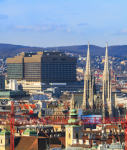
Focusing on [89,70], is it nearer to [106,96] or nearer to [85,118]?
[106,96]

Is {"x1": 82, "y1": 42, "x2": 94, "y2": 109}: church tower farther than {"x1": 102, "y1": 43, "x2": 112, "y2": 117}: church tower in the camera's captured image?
Yes

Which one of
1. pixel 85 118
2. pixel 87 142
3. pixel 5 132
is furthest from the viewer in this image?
pixel 85 118

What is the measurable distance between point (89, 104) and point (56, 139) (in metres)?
88.3

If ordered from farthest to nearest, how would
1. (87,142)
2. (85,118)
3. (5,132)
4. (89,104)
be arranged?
1. (89,104)
2. (85,118)
3. (5,132)
4. (87,142)

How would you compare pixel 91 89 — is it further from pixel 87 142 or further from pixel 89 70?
pixel 87 142

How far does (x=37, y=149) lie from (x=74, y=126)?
623cm

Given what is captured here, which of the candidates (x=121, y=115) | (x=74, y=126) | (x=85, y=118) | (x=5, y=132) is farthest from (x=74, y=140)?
(x=121, y=115)

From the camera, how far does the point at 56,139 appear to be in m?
104

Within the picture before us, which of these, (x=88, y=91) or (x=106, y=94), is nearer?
(x=106, y=94)

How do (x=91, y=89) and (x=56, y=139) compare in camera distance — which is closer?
(x=56, y=139)

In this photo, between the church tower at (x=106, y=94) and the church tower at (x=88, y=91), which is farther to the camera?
the church tower at (x=88, y=91)

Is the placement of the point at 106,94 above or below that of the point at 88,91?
below

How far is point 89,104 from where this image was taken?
192500 millimetres

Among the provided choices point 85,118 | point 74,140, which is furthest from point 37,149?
point 85,118
